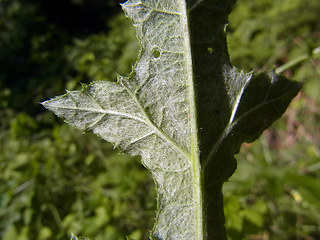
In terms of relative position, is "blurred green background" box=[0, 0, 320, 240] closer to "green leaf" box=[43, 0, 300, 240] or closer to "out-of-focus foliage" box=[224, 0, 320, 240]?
"out-of-focus foliage" box=[224, 0, 320, 240]

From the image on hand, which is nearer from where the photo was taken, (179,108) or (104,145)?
(179,108)

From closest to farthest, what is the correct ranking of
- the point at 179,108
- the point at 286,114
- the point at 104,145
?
the point at 179,108
the point at 104,145
the point at 286,114

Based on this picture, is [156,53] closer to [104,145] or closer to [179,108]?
[179,108]

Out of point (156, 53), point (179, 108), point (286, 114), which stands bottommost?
point (179, 108)

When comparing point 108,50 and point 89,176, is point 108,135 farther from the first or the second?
point 108,50

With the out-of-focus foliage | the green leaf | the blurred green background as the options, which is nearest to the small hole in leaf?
the green leaf

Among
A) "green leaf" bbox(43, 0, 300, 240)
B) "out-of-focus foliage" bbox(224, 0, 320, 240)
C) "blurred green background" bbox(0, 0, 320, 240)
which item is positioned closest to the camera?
"green leaf" bbox(43, 0, 300, 240)

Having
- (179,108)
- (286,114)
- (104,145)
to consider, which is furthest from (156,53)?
(286,114)
